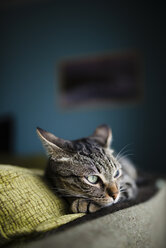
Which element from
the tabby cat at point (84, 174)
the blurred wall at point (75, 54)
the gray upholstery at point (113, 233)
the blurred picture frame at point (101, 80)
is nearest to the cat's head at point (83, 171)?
the tabby cat at point (84, 174)

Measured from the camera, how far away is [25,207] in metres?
0.71

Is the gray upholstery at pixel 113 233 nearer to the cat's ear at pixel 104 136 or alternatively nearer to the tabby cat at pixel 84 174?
the tabby cat at pixel 84 174

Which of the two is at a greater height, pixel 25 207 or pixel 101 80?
pixel 101 80

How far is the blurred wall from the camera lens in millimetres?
3434

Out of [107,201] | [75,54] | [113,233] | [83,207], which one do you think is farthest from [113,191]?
[75,54]

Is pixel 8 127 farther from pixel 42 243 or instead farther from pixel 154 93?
pixel 42 243

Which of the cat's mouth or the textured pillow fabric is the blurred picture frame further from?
the textured pillow fabric

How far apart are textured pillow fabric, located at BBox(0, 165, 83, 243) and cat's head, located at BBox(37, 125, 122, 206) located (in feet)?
0.31

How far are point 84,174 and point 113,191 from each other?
0.44 ft

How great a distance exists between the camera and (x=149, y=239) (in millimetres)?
815

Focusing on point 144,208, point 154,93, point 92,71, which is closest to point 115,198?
point 144,208

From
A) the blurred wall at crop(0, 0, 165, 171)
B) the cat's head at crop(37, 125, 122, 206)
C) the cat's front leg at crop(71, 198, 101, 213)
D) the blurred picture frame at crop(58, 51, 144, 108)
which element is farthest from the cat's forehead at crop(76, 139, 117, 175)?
the blurred picture frame at crop(58, 51, 144, 108)

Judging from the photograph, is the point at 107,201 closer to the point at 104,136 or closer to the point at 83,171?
the point at 83,171

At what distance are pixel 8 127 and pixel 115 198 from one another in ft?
11.8
